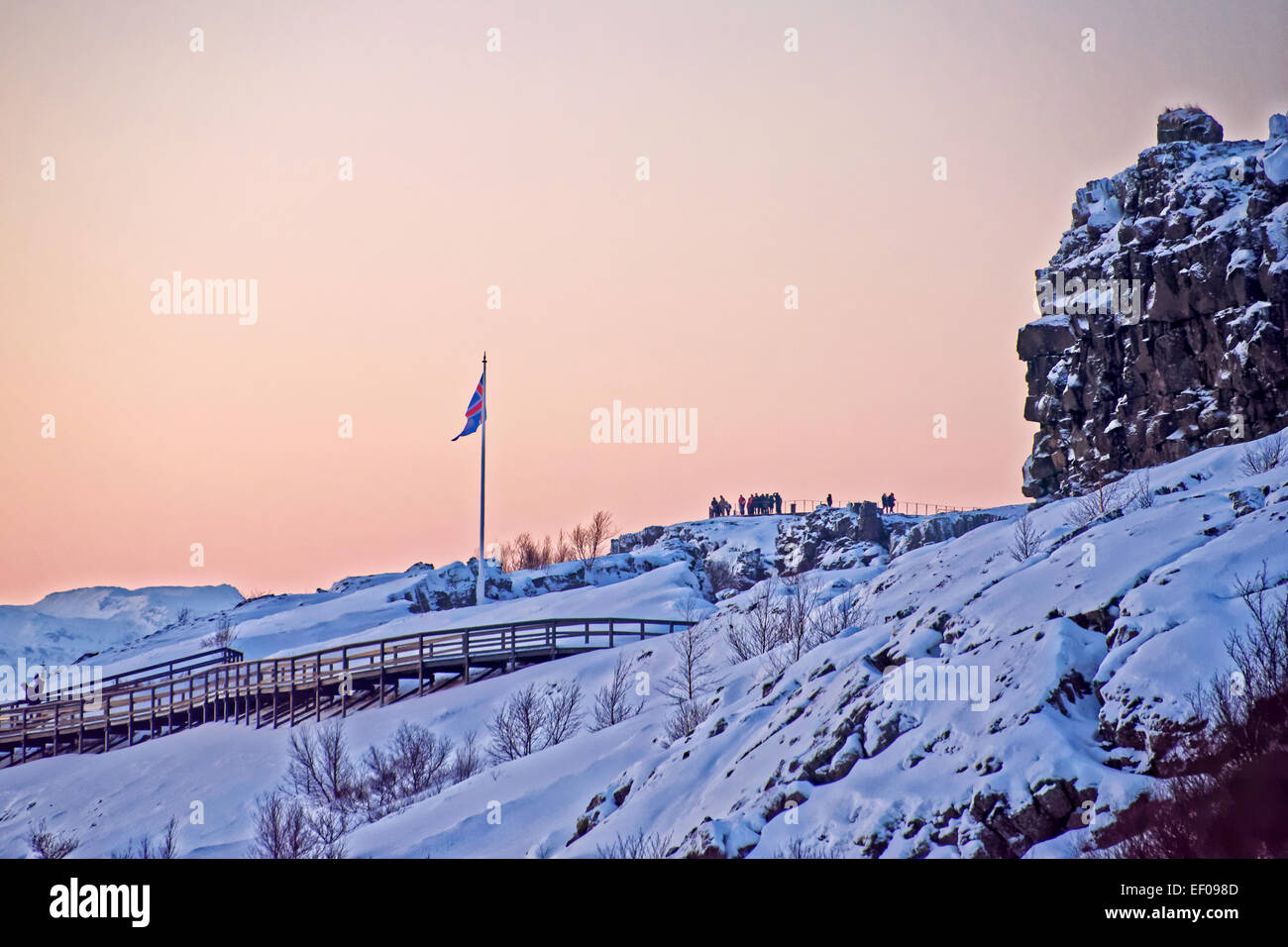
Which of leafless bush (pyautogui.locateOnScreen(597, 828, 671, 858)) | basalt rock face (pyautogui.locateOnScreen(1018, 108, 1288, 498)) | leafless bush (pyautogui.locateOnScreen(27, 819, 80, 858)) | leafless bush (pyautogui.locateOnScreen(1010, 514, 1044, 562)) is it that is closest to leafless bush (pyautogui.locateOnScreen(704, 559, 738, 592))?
basalt rock face (pyautogui.locateOnScreen(1018, 108, 1288, 498))

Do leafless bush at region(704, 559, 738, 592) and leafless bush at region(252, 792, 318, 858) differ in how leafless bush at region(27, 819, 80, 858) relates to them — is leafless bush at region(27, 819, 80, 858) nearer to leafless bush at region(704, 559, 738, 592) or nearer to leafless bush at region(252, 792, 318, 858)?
leafless bush at region(252, 792, 318, 858)

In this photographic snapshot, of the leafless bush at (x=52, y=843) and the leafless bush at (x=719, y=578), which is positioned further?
the leafless bush at (x=719, y=578)

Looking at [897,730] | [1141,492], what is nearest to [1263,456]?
[1141,492]

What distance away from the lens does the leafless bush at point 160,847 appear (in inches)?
1059

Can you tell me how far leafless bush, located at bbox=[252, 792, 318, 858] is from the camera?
24562 millimetres

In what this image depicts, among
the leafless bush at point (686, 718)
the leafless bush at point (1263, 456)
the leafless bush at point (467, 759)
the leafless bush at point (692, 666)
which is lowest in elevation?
the leafless bush at point (467, 759)

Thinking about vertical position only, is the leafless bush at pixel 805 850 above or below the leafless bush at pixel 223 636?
above

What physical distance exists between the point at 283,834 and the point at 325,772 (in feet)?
20.2

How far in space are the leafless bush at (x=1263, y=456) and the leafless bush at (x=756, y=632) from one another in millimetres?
13064

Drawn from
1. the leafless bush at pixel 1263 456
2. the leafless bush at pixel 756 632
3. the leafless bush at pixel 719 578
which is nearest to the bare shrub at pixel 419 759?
the leafless bush at pixel 756 632

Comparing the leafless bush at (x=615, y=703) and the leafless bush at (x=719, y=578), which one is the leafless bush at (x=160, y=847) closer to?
the leafless bush at (x=615, y=703)

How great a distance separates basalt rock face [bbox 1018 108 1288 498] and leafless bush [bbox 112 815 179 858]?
49.2 m
